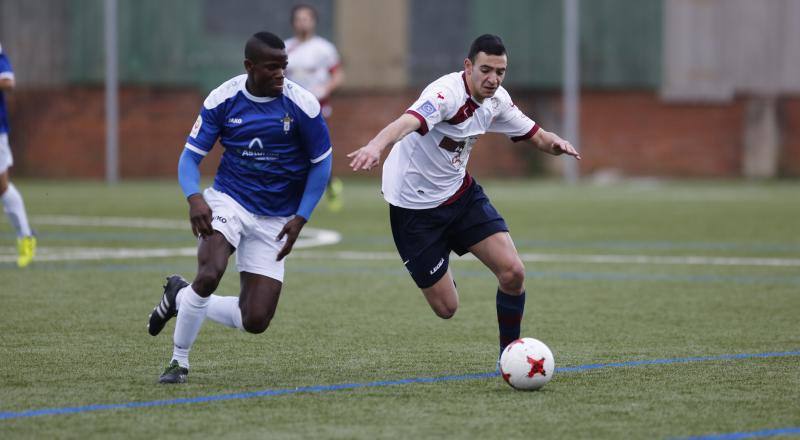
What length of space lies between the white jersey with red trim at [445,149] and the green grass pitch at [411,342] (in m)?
0.98

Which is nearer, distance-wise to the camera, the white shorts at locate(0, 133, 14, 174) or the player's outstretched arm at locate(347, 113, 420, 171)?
the player's outstretched arm at locate(347, 113, 420, 171)

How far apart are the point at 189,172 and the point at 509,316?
199cm

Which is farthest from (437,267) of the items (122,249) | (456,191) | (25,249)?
(122,249)

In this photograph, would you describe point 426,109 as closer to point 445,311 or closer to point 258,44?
point 258,44

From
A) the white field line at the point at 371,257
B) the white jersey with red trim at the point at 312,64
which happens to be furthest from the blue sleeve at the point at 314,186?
the white jersey with red trim at the point at 312,64

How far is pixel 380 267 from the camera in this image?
1257 cm

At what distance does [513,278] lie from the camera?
23.7 ft

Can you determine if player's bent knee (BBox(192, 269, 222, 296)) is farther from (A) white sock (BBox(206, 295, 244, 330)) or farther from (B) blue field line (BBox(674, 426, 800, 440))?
(B) blue field line (BBox(674, 426, 800, 440))

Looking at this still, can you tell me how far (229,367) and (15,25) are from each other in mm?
23745

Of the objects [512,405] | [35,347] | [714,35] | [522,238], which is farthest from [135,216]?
[714,35]

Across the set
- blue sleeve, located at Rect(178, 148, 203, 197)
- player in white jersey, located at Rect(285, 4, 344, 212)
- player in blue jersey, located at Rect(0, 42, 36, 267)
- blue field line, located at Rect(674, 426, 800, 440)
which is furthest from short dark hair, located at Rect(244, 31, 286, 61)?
player in white jersey, located at Rect(285, 4, 344, 212)

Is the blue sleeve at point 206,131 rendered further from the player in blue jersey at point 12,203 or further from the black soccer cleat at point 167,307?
the player in blue jersey at point 12,203

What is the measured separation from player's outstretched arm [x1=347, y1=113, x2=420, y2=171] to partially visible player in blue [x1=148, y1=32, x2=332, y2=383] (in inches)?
18.1

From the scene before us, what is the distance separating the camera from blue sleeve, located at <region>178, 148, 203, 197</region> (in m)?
6.75
